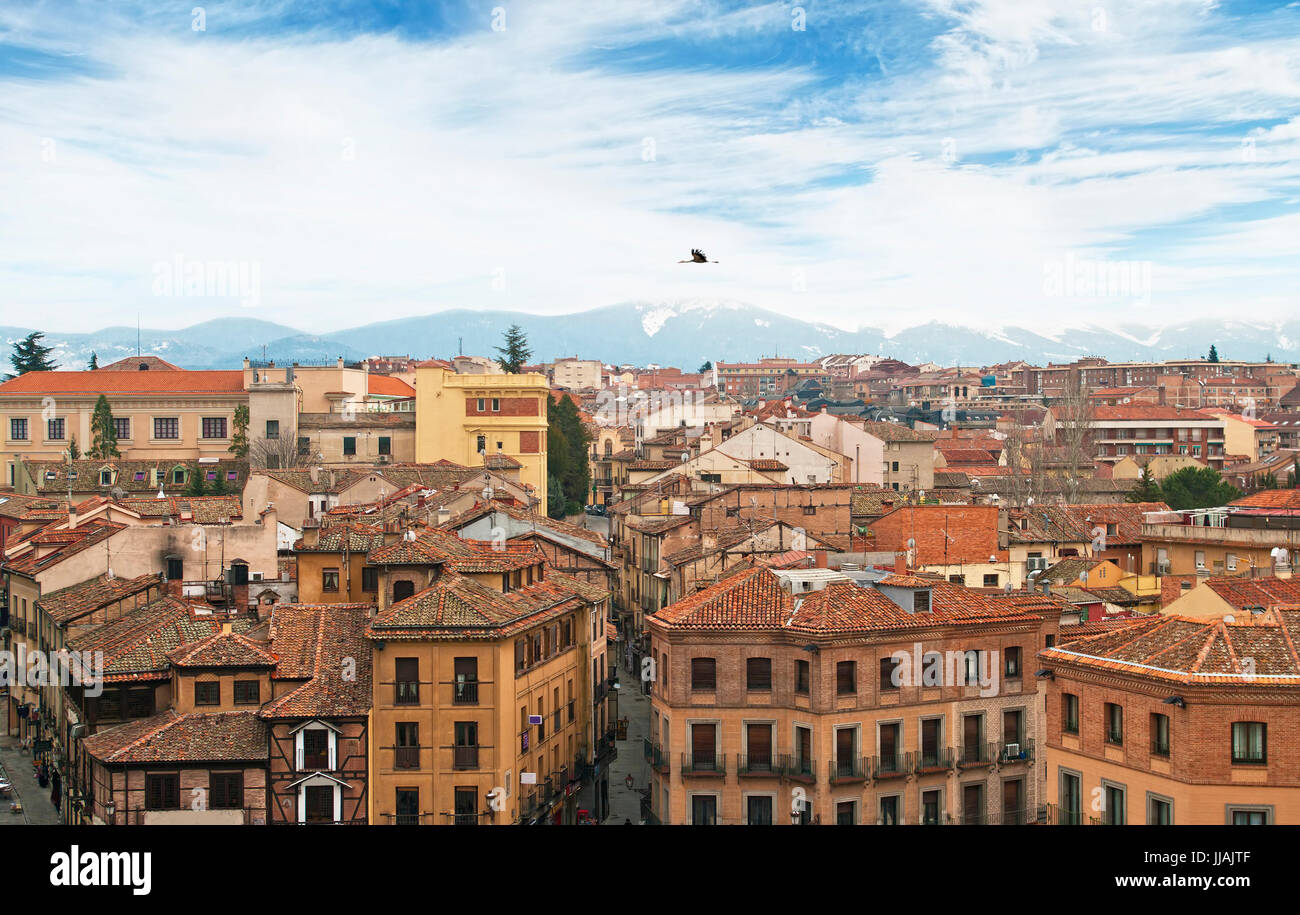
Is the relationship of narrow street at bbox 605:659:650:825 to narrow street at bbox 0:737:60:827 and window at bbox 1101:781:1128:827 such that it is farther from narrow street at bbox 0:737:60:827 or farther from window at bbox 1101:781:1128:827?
narrow street at bbox 0:737:60:827

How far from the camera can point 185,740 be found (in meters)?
27.0

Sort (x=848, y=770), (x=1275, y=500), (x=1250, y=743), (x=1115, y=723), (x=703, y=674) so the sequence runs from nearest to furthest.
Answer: (x=1250, y=743) < (x=1115, y=723) < (x=848, y=770) < (x=703, y=674) < (x=1275, y=500)

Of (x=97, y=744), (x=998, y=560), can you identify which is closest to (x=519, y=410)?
(x=998, y=560)

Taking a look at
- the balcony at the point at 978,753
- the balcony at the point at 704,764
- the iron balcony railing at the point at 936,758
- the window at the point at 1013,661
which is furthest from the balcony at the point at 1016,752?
the balcony at the point at 704,764

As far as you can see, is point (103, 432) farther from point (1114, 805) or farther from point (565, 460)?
point (1114, 805)

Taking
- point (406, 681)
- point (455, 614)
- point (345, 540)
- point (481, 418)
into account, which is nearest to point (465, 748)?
point (406, 681)

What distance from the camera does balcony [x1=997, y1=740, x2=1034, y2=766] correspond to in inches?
1140

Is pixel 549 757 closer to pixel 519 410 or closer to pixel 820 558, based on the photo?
pixel 820 558

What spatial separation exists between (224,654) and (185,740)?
6.74 ft

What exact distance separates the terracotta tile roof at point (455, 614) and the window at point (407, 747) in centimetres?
175

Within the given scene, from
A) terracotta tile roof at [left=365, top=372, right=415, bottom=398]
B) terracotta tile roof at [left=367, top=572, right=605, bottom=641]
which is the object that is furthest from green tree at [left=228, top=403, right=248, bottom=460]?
terracotta tile roof at [left=367, top=572, right=605, bottom=641]
